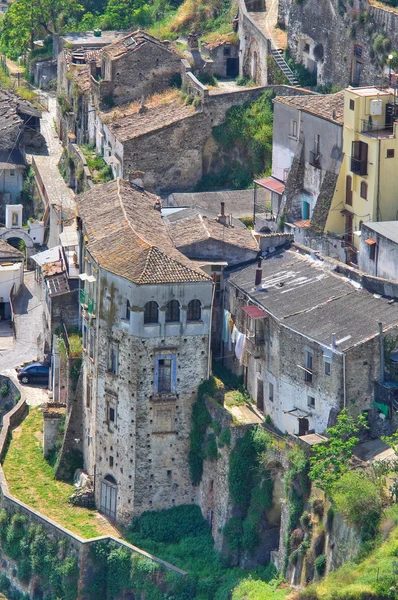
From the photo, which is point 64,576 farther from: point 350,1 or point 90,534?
point 350,1

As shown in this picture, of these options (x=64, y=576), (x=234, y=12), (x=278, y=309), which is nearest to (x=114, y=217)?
(x=278, y=309)

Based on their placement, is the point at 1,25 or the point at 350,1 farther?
the point at 1,25

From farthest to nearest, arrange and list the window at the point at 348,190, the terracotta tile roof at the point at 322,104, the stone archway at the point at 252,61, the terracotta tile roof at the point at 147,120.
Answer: the stone archway at the point at 252,61
the terracotta tile roof at the point at 147,120
the terracotta tile roof at the point at 322,104
the window at the point at 348,190

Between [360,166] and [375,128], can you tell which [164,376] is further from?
[375,128]

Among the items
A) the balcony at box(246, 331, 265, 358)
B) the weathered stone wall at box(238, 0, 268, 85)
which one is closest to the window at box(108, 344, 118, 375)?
the balcony at box(246, 331, 265, 358)

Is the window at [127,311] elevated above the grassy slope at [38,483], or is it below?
above

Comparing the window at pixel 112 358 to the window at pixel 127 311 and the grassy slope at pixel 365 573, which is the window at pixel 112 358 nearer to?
the window at pixel 127 311

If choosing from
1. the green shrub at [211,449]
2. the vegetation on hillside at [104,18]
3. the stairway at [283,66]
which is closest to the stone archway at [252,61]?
the stairway at [283,66]
